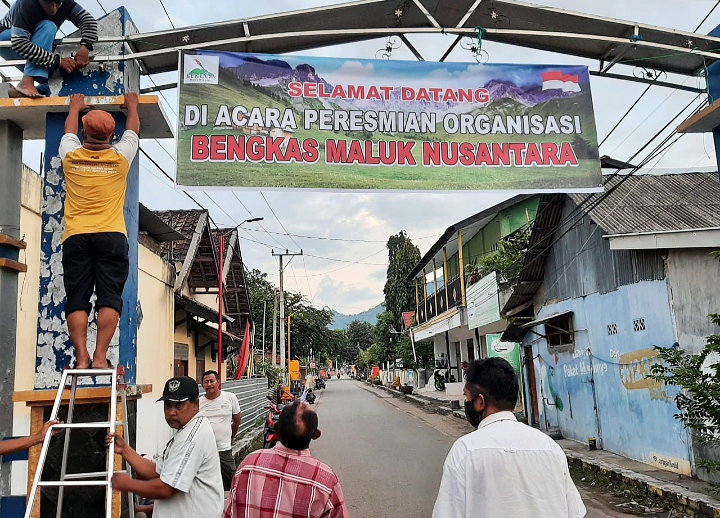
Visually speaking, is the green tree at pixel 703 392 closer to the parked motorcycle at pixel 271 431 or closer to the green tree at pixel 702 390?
the green tree at pixel 702 390

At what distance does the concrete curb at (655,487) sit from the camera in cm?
698

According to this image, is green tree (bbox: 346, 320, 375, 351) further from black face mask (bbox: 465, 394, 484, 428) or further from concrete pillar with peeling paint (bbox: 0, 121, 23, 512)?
black face mask (bbox: 465, 394, 484, 428)

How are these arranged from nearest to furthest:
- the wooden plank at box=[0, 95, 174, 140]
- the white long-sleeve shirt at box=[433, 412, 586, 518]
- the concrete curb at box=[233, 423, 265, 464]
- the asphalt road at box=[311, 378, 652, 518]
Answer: the white long-sleeve shirt at box=[433, 412, 586, 518] → the wooden plank at box=[0, 95, 174, 140] → the asphalt road at box=[311, 378, 652, 518] → the concrete curb at box=[233, 423, 265, 464]

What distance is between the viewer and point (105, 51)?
5094 mm

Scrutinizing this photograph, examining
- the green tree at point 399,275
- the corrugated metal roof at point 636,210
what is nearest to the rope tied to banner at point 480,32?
→ the corrugated metal roof at point 636,210

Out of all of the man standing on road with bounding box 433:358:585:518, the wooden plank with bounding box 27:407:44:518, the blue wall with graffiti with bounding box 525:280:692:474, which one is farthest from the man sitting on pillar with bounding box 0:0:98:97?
the blue wall with graffiti with bounding box 525:280:692:474

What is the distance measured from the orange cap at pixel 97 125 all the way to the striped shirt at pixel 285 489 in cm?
253

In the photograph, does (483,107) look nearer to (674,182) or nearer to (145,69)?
(145,69)

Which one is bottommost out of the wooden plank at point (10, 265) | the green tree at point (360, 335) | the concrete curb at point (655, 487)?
the concrete curb at point (655, 487)

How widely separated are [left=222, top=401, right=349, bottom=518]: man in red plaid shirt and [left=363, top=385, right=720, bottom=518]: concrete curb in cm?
581

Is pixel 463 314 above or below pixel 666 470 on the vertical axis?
above

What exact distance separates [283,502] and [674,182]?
13.4 meters

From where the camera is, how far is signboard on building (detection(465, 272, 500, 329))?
57.4ft

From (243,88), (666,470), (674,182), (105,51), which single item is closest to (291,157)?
(243,88)
